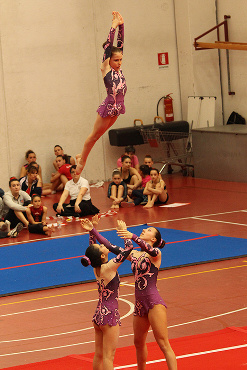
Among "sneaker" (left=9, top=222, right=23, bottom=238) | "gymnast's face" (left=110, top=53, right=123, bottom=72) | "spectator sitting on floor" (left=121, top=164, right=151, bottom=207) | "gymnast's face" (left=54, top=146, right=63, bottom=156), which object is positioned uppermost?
"gymnast's face" (left=110, top=53, right=123, bottom=72)

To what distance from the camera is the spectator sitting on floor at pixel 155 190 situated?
1218 cm

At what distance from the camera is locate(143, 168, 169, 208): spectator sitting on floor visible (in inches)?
480

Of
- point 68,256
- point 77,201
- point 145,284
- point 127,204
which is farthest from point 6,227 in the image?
point 145,284

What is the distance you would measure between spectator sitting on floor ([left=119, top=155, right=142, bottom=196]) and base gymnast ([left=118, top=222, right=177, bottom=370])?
7732mm

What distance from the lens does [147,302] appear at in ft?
16.0

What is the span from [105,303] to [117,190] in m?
7.84

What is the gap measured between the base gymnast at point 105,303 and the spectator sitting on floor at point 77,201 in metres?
6.91

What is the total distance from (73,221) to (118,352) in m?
6.32

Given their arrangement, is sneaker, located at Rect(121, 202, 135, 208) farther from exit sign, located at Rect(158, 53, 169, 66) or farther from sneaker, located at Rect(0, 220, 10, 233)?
exit sign, located at Rect(158, 53, 169, 66)

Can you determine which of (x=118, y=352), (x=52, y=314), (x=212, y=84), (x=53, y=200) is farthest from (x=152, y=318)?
(x=212, y=84)

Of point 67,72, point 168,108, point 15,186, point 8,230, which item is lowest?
point 8,230

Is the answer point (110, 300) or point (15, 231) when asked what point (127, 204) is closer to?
point (15, 231)

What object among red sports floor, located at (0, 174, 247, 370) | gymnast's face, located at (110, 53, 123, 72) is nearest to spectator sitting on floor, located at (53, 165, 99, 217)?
red sports floor, located at (0, 174, 247, 370)

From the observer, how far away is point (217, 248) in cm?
921
